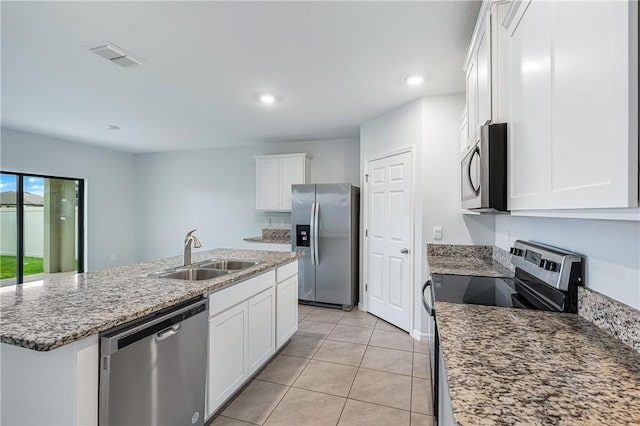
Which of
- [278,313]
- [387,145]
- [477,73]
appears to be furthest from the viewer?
[387,145]

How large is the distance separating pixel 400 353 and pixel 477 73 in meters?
2.39

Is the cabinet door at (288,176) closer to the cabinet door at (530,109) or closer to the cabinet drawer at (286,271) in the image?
the cabinet drawer at (286,271)

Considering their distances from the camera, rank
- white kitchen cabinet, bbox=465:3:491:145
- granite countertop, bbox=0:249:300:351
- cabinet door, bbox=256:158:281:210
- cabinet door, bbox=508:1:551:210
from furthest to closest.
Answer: cabinet door, bbox=256:158:281:210 → white kitchen cabinet, bbox=465:3:491:145 → granite countertop, bbox=0:249:300:351 → cabinet door, bbox=508:1:551:210

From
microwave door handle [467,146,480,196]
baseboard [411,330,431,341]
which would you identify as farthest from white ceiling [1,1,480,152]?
baseboard [411,330,431,341]

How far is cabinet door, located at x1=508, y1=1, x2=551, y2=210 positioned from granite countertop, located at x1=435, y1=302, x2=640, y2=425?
440 mm

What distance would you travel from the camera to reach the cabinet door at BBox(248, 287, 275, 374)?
90.5 inches

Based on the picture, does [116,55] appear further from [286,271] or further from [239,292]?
[286,271]

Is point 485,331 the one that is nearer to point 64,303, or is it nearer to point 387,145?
point 64,303

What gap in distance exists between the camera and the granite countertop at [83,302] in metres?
1.10

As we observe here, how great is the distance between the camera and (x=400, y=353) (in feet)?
9.41

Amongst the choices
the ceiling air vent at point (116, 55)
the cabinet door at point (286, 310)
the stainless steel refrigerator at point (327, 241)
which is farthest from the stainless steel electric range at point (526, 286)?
the ceiling air vent at point (116, 55)

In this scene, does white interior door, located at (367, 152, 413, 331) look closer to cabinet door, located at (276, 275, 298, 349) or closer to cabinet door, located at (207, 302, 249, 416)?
cabinet door, located at (276, 275, 298, 349)

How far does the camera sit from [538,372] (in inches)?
31.2

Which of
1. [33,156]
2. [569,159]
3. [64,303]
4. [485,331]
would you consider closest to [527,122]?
[569,159]
